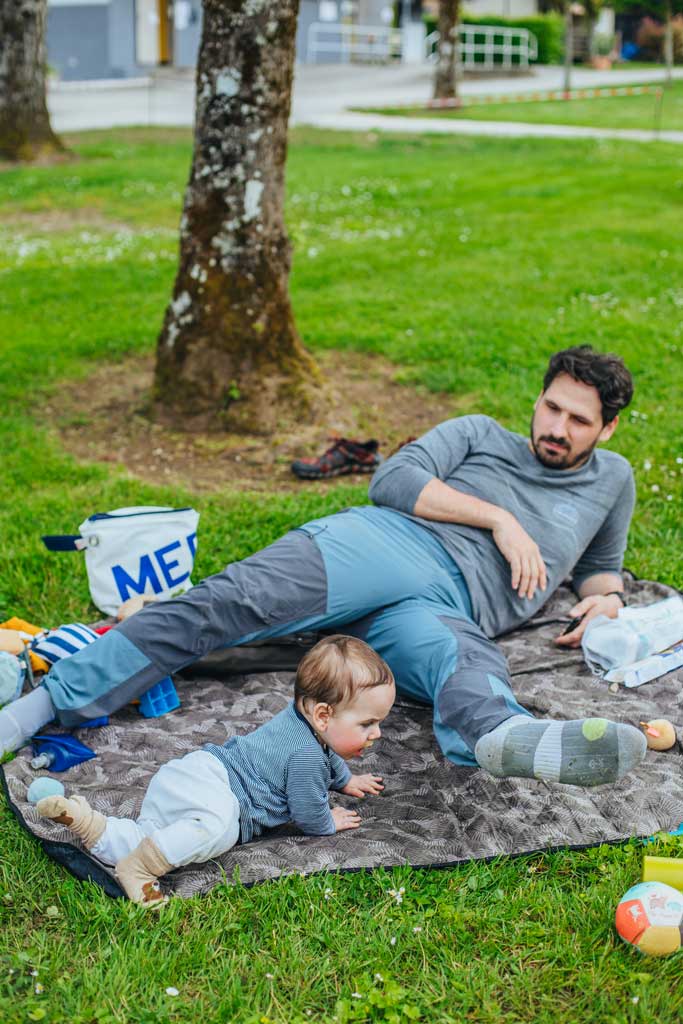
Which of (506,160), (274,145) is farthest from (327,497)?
(506,160)

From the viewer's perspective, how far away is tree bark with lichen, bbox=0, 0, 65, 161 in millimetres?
15055

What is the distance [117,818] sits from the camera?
3.30 meters

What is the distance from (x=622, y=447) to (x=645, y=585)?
5.56 feet

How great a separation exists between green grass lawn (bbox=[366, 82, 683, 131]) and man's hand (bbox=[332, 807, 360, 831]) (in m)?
20.3

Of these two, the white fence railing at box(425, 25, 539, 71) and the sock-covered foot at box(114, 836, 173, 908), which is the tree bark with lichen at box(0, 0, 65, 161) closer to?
the sock-covered foot at box(114, 836, 173, 908)

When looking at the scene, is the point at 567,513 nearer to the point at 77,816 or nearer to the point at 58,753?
the point at 58,753

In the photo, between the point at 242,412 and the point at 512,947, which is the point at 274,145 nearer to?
the point at 242,412

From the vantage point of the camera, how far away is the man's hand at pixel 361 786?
3605 millimetres

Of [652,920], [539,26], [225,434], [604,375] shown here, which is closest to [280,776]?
[652,920]

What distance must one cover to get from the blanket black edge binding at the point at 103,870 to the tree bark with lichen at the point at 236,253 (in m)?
3.65

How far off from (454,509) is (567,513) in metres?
0.51

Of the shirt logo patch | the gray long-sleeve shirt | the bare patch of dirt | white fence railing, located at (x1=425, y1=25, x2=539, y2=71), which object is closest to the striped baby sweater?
the gray long-sleeve shirt

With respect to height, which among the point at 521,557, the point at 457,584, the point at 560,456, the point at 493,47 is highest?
the point at 493,47

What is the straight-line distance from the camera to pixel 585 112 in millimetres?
27125
